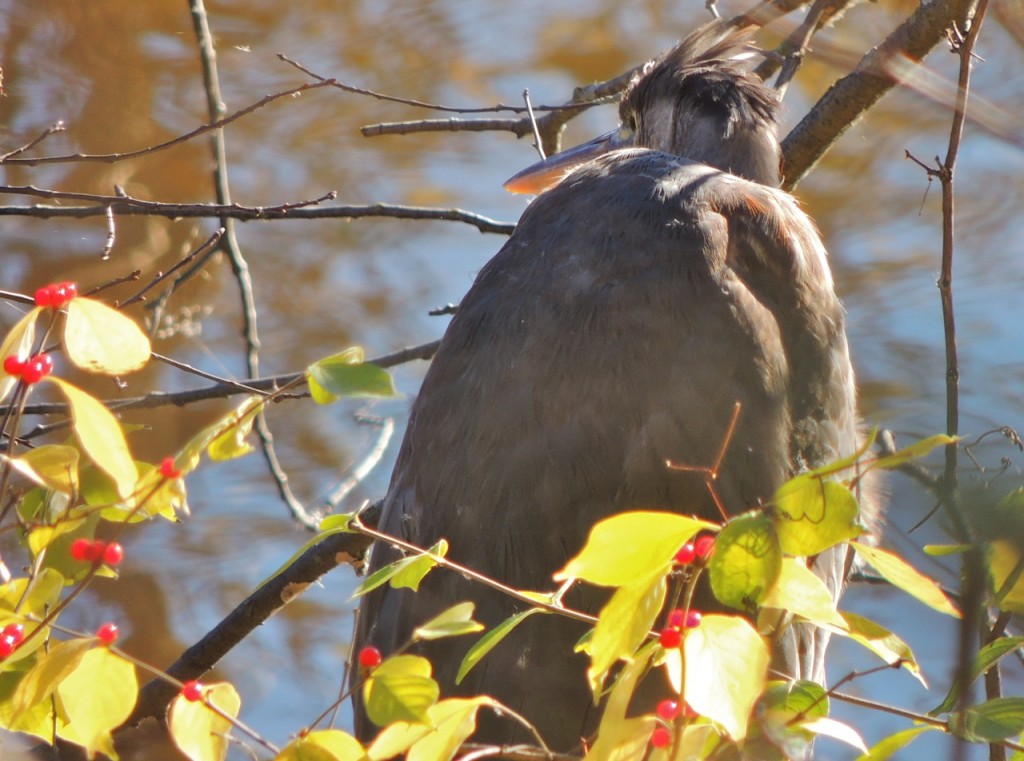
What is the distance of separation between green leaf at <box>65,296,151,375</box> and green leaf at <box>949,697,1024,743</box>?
714 millimetres

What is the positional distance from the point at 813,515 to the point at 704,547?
0.11 metres

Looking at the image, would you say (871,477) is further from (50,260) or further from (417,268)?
(50,260)

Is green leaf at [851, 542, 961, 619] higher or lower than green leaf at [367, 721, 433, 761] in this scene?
higher

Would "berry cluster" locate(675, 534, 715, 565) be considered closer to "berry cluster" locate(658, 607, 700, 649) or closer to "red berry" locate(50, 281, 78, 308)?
"berry cluster" locate(658, 607, 700, 649)

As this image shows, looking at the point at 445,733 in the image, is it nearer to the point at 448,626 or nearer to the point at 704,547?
the point at 448,626

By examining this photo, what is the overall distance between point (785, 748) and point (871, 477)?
1.24m

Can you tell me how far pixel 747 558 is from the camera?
96cm

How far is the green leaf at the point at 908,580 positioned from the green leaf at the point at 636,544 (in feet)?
0.51

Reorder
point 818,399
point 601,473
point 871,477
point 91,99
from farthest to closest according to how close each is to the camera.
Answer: point 91,99 < point 871,477 < point 818,399 < point 601,473

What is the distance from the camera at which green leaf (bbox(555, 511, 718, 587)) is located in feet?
3.12

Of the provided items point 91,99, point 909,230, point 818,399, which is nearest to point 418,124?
point 818,399

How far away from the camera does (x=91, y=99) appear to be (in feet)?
12.5

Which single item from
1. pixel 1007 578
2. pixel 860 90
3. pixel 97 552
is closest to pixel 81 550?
pixel 97 552

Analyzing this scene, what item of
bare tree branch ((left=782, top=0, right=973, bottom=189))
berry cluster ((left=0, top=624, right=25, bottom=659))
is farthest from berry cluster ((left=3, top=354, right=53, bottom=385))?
bare tree branch ((left=782, top=0, right=973, bottom=189))
